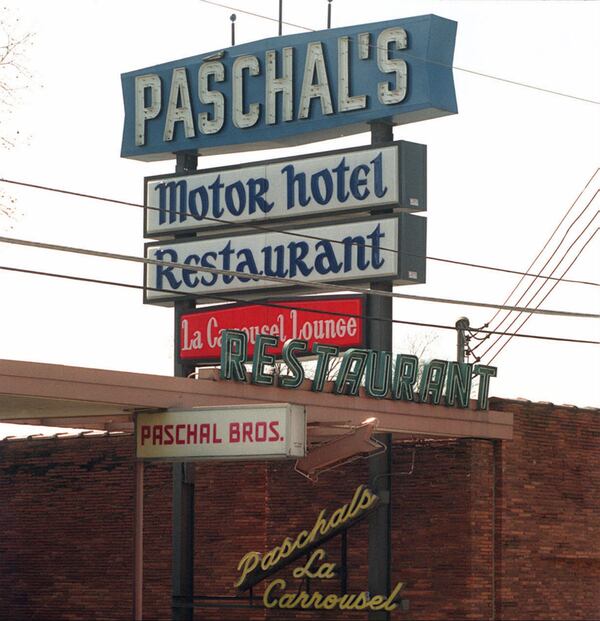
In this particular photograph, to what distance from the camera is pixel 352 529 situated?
92.3 feet

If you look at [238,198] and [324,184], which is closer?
[324,184]

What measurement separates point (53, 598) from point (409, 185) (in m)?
11.0

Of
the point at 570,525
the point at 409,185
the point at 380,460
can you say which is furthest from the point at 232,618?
the point at 409,185

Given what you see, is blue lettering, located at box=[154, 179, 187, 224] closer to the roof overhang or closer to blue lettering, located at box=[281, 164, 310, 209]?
blue lettering, located at box=[281, 164, 310, 209]

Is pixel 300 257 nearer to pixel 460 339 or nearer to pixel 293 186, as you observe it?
pixel 293 186

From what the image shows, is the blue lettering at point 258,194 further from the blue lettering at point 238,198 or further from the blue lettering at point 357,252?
the blue lettering at point 357,252

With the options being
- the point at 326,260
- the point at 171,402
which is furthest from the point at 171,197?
the point at 171,402

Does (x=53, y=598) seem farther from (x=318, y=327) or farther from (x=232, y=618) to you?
(x=318, y=327)

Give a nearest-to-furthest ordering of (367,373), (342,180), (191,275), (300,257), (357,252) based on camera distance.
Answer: (367,373) → (357,252) → (342,180) → (300,257) → (191,275)

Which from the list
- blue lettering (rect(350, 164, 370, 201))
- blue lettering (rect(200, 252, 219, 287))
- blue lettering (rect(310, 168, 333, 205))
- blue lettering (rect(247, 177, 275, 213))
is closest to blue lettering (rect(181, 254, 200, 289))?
blue lettering (rect(200, 252, 219, 287))

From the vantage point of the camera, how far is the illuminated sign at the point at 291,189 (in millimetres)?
27609

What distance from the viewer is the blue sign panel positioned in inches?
1092

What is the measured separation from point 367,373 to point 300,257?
4.03 metres

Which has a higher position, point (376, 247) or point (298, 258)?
point (376, 247)
